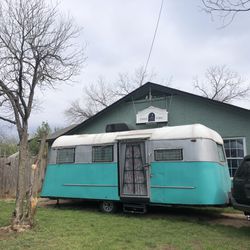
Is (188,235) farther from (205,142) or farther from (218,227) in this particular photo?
(205,142)

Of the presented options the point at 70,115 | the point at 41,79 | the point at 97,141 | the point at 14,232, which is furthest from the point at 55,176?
the point at 70,115

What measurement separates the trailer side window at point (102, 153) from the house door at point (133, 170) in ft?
1.38

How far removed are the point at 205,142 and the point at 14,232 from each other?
5.58 m

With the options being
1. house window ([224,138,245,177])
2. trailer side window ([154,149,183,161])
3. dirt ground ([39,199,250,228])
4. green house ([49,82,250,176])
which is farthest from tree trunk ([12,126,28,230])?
house window ([224,138,245,177])

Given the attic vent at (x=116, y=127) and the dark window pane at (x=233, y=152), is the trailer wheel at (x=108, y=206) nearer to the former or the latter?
the attic vent at (x=116, y=127)

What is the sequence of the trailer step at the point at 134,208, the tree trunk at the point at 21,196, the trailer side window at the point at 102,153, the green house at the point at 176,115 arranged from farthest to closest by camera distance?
the green house at the point at 176,115
the trailer side window at the point at 102,153
the trailer step at the point at 134,208
the tree trunk at the point at 21,196

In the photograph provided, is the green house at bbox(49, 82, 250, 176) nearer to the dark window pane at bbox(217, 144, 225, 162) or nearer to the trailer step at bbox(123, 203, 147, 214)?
the dark window pane at bbox(217, 144, 225, 162)

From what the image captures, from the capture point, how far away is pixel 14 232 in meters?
8.24

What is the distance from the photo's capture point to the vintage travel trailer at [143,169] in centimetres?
1025

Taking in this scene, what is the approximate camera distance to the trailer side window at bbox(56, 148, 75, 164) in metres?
13.0

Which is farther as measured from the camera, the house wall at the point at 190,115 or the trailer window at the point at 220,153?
the house wall at the point at 190,115

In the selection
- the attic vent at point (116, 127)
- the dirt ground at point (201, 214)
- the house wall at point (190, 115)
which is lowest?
the dirt ground at point (201, 214)

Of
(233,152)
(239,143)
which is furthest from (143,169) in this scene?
(239,143)

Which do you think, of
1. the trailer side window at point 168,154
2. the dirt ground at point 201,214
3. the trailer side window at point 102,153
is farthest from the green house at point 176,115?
the trailer side window at point 168,154
